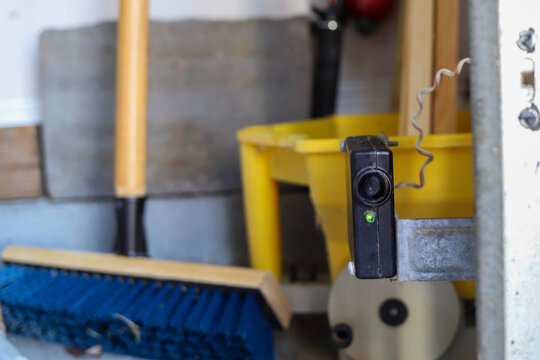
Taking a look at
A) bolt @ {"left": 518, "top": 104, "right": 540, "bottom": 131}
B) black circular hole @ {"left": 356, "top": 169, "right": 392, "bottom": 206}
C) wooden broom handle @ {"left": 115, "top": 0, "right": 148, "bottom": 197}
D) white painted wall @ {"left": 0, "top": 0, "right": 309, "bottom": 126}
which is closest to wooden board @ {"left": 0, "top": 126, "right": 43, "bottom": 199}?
white painted wall @ {"left": 0, "top": 0, "right": 309, "bottom": 126}

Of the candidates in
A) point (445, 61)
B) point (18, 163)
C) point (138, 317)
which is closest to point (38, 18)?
point (18, 163)

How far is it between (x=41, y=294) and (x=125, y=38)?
470 millimetres

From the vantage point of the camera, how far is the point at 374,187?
45 cm

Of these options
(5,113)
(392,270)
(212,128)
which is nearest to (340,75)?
(212,128)

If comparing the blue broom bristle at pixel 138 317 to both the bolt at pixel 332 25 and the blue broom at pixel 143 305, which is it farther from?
the bolt at pixel 332 25

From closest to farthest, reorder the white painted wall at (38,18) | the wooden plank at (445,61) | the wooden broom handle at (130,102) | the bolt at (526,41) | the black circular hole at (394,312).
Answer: the bolt at (526,41), the black circular hole at (394,312), the wooden plank at (445,61), the wooden broom handle at (130,102), the white painted wall at (38,18)

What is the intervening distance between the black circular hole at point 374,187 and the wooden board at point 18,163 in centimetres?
100

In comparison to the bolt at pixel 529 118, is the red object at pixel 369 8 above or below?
above

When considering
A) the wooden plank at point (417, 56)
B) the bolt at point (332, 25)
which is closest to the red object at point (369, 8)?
the bolt at point (332, 25)

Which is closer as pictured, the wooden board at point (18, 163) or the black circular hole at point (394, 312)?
the black circular hole at point (394, 312)

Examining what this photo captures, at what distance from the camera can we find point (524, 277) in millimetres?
394

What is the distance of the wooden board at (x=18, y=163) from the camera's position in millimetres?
1243

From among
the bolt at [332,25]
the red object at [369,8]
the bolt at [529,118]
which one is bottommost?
the bolt at [529,118]

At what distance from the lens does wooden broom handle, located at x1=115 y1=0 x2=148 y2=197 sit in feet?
3.21
